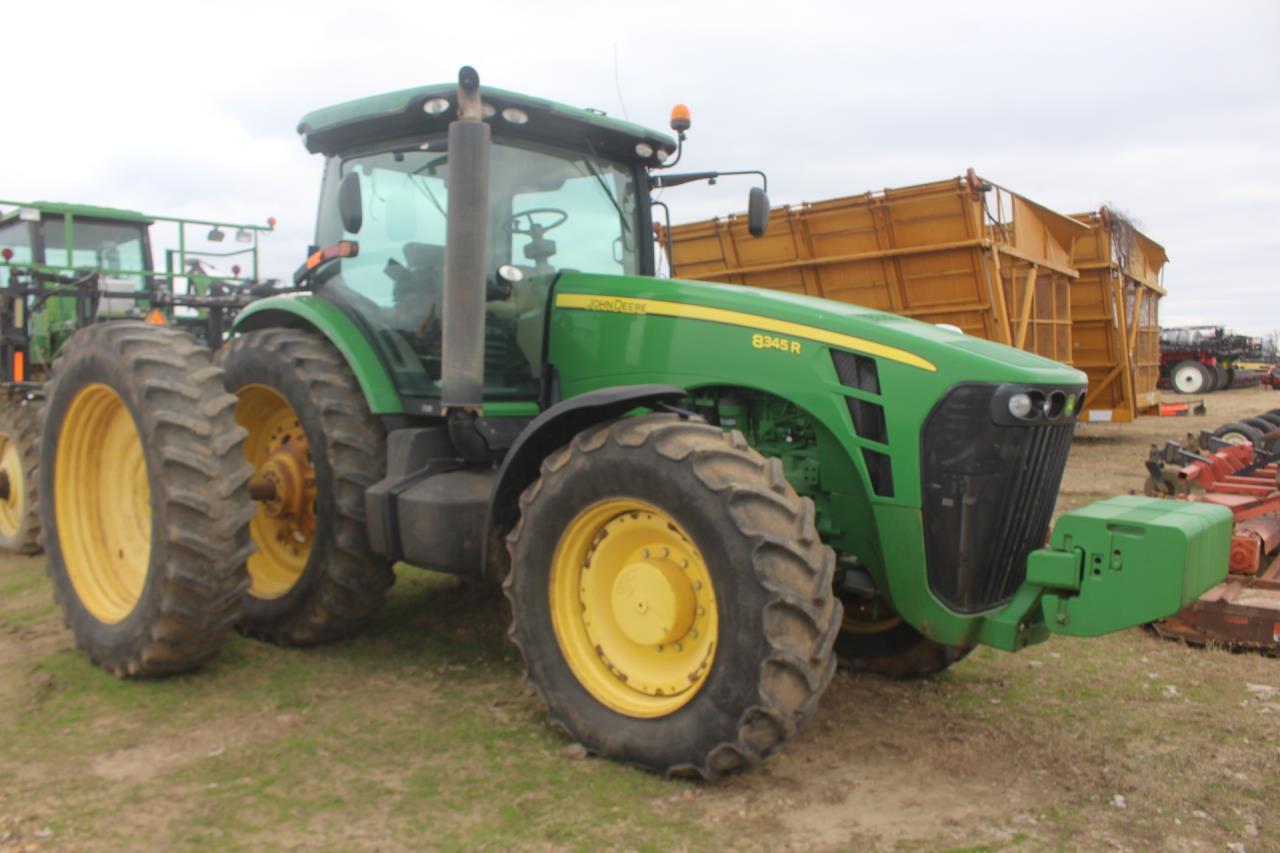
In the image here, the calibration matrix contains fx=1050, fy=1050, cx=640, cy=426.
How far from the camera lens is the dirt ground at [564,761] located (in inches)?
122

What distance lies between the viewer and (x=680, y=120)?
476 cm

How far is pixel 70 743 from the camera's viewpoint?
12.4 ft

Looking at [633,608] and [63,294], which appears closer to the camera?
[633,608]

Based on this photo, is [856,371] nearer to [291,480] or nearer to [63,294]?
[291,480]

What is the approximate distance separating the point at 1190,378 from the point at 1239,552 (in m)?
24.9

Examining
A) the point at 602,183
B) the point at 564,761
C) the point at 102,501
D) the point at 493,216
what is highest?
the point at 602,183

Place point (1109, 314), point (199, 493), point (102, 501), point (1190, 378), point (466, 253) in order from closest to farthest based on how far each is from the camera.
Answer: point (466, 253) → point (199, 493) → point (102, 501) → point (1109, 314) → point (1190, 378)

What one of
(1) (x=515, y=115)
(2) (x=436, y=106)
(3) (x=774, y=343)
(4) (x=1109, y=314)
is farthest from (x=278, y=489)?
(4) (x=1109, y=314)

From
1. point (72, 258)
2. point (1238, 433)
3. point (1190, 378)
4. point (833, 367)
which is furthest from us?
point (1190, 378)

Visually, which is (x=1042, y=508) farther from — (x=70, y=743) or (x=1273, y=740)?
(x=70, y=743)

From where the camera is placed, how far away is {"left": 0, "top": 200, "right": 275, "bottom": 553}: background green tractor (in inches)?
293

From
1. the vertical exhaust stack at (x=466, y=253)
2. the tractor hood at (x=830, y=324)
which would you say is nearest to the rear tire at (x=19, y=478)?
the vertical exhaust stack at (x=466, y=253)

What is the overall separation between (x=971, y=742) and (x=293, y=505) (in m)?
3.16

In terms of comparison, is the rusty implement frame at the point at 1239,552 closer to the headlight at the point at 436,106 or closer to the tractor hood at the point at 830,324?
the tractor hood at the point at 830,324
